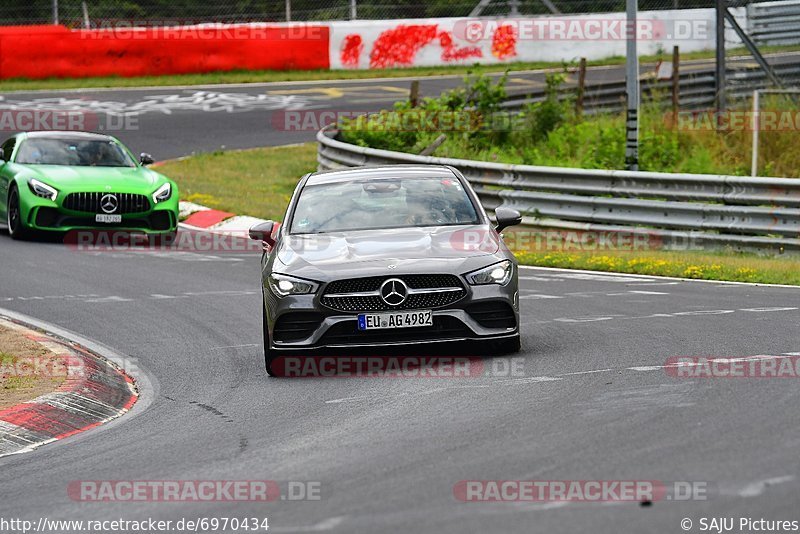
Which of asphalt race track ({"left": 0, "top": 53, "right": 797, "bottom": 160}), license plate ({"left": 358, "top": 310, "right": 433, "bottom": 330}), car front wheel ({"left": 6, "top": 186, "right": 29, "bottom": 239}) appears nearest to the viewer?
license plate ({"left": 358, "top": 310, "right": 433, "bottom": 330})

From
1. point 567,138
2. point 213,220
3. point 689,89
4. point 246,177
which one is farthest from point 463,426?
point 689,89

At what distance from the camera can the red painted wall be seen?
127ft

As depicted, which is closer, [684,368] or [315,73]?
[684,368]

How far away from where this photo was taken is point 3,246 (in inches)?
746

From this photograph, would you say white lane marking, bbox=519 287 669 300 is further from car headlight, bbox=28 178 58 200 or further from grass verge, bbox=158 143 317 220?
grass verge, bbox=158 143 317 220

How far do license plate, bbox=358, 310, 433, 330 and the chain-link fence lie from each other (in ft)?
97.8

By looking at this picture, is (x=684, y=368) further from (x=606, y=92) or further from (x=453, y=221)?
(x=606, y=92)

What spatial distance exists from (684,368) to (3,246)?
11947mm

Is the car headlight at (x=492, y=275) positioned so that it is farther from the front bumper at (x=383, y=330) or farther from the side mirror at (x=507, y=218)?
the side mirror at (x=507, y=218)

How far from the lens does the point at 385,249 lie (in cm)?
1034

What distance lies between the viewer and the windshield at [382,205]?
11.1 m

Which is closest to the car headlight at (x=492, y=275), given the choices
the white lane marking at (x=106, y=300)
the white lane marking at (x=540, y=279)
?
the white lane marking at (x=540, y=279)

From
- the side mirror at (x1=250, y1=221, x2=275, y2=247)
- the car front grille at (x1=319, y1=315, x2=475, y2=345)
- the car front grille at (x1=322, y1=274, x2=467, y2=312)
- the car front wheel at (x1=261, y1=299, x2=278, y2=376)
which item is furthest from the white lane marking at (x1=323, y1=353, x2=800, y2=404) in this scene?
the side mirror at (x1=250, y1=221, x2=275, y2=247)

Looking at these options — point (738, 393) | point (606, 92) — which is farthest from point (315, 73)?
point (738, 393)
